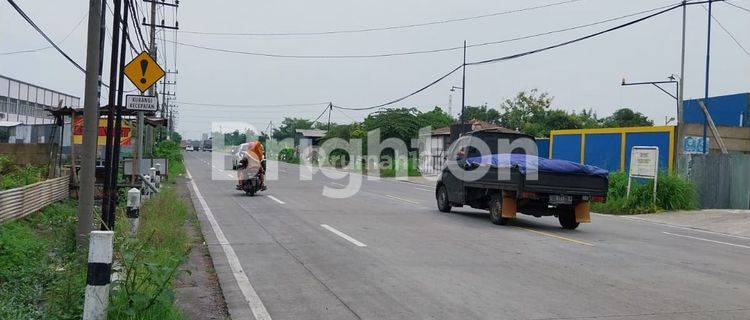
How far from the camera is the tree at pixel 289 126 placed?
381ft

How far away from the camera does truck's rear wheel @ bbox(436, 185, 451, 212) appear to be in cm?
1676

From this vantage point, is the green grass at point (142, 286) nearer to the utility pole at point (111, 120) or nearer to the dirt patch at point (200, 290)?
the dirt patch at point (200, 290)

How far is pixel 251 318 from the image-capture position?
605 cm

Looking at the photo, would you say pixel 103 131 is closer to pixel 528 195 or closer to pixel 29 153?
pixel 29 153

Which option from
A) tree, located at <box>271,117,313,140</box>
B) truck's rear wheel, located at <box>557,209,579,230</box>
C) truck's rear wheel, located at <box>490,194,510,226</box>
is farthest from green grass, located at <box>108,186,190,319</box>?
tree, located at <box>271,117,313,140</box>

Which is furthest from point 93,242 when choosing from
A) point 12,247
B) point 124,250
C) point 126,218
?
point 126,218

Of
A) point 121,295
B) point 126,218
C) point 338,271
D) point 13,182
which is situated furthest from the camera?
point 13,182

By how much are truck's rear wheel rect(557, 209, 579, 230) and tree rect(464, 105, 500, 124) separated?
60.5 m

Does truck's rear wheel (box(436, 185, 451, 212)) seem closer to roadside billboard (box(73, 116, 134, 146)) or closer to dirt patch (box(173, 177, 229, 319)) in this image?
dirt patch (box(173, 177, 229, 319))

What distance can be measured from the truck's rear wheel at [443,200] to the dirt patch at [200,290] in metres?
7.93

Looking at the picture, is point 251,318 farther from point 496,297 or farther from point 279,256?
point 279,256

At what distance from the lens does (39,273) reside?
294 inches

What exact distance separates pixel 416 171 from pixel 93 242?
3942 cm

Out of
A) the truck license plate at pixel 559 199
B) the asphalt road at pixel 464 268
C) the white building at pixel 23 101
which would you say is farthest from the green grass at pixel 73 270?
the white building at pixel 23 101
